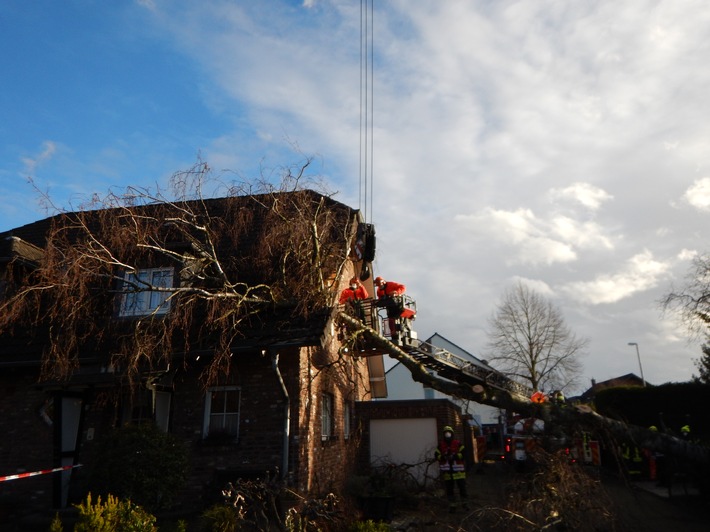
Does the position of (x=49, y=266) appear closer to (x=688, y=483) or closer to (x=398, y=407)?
(x=398, y=407)

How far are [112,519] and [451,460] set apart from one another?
7.55 m

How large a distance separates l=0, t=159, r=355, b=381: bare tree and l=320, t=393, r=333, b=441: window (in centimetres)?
280

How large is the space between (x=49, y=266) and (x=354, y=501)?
6.88 m

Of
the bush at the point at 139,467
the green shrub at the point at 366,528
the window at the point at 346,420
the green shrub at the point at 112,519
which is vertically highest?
the window at the point at 346,420

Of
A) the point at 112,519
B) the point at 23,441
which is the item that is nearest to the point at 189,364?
the point at 23,441

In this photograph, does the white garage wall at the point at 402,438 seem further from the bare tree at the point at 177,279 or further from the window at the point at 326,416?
the bare tree at the point at 177,279

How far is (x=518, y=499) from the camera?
7.66 meters

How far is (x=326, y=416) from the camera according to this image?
41.8ft

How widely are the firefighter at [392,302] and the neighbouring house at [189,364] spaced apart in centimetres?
192

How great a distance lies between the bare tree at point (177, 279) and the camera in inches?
372

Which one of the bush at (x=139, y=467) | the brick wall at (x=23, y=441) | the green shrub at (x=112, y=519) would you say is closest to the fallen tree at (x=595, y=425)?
the bush at (x=139, y=467)

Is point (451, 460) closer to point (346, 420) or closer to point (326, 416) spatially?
point (326, 416)

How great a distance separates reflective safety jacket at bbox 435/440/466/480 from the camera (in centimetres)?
1192

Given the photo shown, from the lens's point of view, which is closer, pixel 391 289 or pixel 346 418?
pixel 391 289
